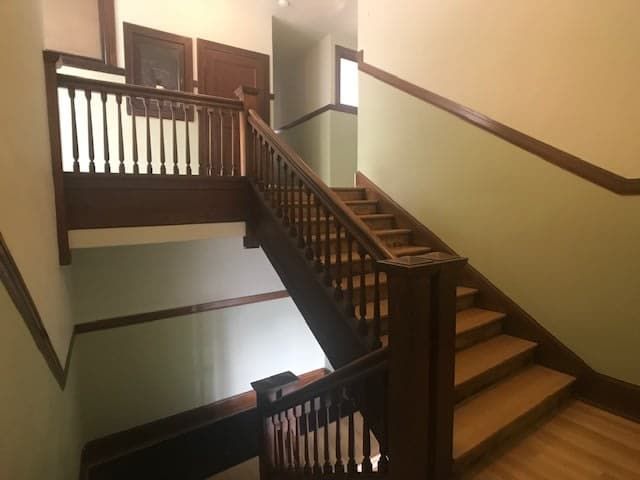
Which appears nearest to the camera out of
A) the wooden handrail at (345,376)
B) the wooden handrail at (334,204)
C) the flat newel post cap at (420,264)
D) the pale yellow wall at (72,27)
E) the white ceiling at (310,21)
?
the flat newel post cap at (420,264)

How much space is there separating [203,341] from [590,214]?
12.0 feet

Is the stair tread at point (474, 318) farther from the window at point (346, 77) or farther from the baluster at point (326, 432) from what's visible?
the window at point (346, 77)

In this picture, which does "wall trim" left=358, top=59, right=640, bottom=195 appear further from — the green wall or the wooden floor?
the green wall

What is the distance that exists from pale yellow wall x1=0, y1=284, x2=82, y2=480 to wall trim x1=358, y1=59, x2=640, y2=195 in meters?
2.67

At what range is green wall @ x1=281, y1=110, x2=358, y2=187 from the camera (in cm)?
515

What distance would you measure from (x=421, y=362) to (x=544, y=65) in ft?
6.65

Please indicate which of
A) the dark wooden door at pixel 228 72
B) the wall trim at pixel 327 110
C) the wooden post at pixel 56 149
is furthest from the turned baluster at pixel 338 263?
the wall trim at pixel 327 110

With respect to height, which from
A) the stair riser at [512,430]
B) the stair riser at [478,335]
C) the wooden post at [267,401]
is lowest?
the wooden post at [267,401]

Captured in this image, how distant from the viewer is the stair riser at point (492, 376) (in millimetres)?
1878

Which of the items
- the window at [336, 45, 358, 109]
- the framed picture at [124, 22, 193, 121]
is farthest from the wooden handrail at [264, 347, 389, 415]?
the window at [336, 45, 358, 109]

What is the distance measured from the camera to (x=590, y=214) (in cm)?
205

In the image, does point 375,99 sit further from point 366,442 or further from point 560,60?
point 366,442

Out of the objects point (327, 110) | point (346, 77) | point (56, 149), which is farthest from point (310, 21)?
point (56, 149)

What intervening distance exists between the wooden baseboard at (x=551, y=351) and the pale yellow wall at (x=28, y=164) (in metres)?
2.52
